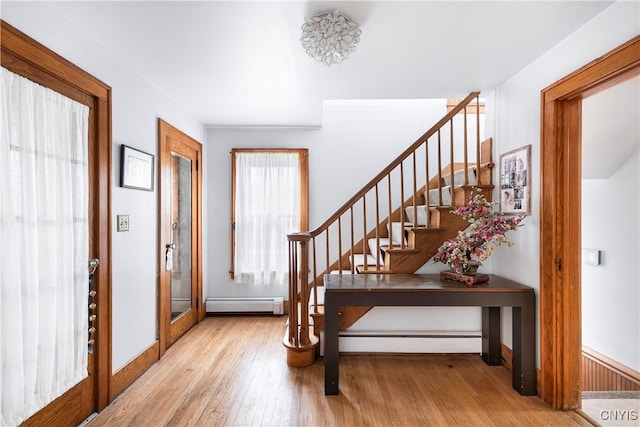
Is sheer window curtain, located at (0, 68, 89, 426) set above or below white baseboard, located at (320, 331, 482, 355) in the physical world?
above

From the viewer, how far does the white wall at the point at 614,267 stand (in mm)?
2635

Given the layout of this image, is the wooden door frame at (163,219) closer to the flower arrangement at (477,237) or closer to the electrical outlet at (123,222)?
the electrical outlet at (123,222)

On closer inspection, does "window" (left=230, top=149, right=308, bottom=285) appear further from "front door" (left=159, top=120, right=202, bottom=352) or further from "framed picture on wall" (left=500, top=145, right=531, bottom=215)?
"framed picture on wall" (left=500, top=145, right=531, bottom=215)

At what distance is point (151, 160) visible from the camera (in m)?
2.75

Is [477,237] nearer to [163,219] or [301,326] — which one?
[301,326]

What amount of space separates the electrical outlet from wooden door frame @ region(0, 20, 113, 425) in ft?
0.45

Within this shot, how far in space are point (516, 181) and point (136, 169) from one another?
9.42 feet

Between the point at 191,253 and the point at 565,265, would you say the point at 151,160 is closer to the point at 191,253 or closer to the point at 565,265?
the point at 191,253

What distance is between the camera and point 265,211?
395 centimetres

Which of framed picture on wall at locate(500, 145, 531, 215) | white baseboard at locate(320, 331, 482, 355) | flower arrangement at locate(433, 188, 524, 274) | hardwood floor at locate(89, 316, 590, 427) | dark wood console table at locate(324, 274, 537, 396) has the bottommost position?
hardwood floor at locate(89, 316, 590, 427)

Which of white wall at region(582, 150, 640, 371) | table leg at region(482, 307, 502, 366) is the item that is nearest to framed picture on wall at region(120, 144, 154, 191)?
table leg at region(482, 307, 502, 366)

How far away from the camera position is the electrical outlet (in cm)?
229

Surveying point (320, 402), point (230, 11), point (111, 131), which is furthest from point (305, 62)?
point (320, 402)

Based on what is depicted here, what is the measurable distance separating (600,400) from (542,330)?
2.69 feet
